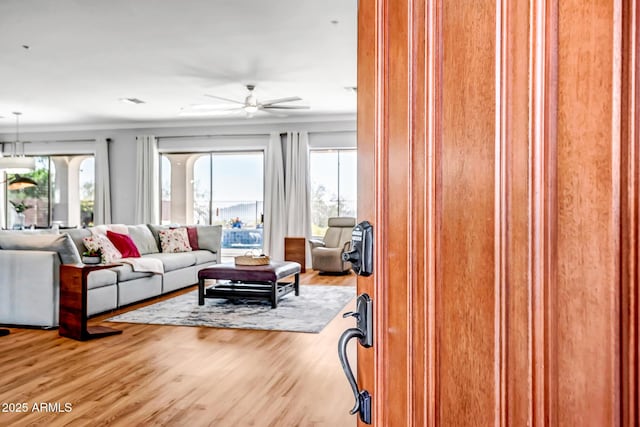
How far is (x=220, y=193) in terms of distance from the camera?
9.69m

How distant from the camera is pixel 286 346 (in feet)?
12.3

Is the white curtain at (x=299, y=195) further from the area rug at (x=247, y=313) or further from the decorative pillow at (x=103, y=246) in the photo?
the decorative pillow at (x=103, y=246)

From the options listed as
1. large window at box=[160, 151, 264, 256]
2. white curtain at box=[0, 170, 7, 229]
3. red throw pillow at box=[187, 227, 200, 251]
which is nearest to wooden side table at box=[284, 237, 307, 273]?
large window at box=[160, 151, 264, 256]

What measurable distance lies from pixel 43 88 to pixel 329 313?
5173mm

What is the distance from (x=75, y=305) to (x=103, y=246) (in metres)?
1.65

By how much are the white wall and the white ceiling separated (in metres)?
0.71

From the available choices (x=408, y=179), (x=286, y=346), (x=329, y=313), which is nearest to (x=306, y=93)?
(x=329, y=313)

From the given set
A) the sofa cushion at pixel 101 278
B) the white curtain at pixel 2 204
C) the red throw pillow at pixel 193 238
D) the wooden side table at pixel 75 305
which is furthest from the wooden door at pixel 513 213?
the white curtain at pixel 2 204

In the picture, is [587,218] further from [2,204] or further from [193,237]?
[2,204]

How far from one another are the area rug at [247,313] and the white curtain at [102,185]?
15.3ft

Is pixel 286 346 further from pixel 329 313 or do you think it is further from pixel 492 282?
pixel 492 282

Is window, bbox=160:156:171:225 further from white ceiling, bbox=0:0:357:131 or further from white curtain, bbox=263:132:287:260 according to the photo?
white curtain, bbox=263:132:287:260

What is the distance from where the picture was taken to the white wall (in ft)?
29.4

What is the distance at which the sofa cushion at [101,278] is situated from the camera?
454 centimetres
